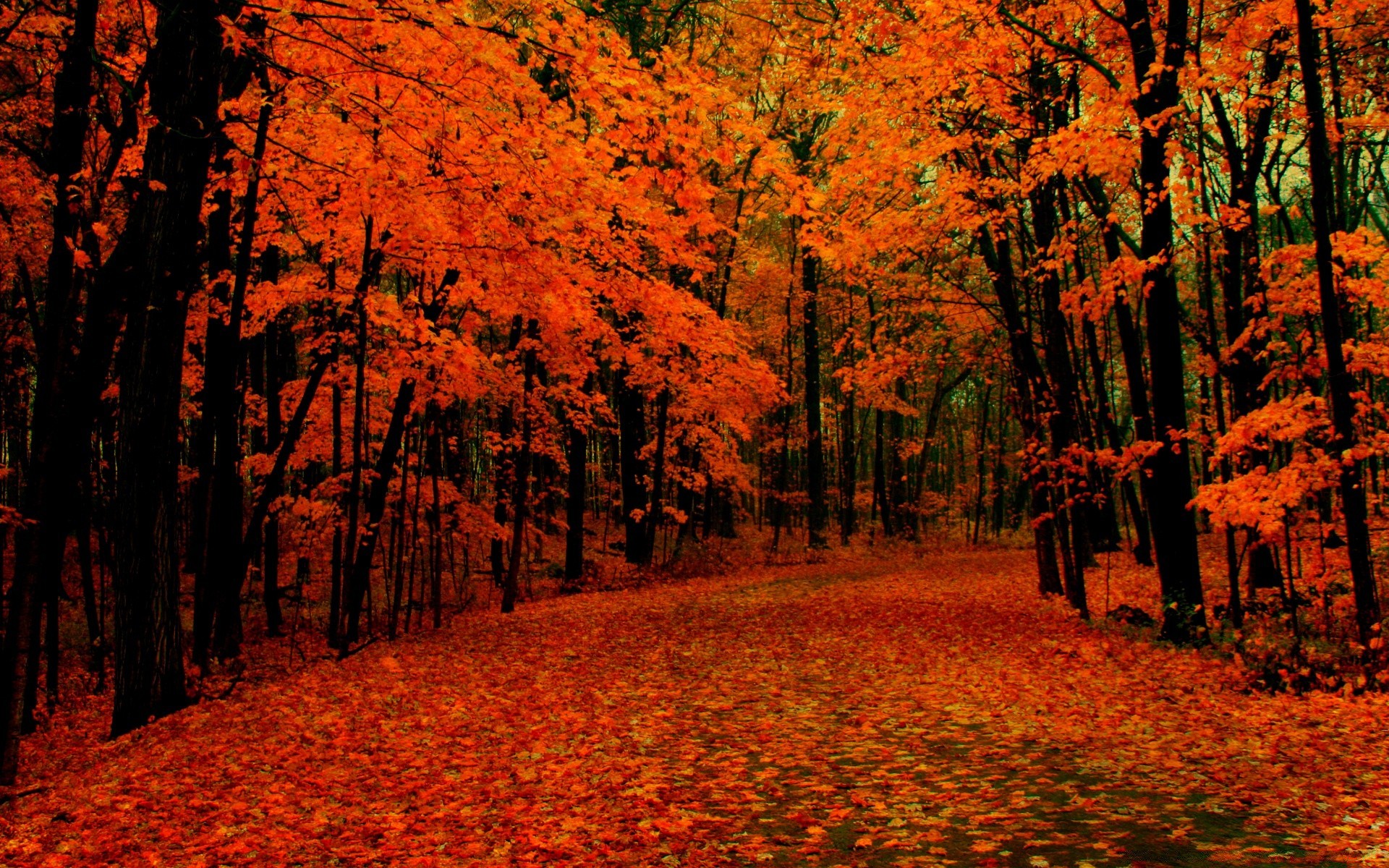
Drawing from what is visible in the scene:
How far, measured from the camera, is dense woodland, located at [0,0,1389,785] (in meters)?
7.02

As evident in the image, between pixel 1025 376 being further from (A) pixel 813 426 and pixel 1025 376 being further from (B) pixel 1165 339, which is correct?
(A) pixel 813 426

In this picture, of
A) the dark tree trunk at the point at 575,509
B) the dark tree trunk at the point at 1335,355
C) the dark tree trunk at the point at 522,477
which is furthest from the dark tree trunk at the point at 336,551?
the dark tree trunk at the point at 1335,355

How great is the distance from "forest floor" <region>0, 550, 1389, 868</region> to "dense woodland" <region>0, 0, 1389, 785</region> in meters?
1.40

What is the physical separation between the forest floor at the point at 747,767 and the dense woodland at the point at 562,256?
4.60 ft

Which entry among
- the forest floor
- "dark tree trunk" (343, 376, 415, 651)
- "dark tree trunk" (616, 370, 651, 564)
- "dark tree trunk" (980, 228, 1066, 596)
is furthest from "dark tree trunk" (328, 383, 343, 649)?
"dark tree trunk" (980, 228, 1066, 596)

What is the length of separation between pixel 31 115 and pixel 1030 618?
15448 millimetres

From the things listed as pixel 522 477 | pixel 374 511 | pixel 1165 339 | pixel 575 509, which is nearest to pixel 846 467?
pixel 575 509

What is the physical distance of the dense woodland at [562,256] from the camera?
7.02 meters

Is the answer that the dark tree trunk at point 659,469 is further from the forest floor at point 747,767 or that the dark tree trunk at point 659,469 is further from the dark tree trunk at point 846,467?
the forest floor at point 747,767

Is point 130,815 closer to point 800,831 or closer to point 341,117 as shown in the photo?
point 800,831

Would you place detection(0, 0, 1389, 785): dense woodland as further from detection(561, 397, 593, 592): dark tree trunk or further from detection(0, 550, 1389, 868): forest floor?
detection(0, 550, 1389, 868): forest floor

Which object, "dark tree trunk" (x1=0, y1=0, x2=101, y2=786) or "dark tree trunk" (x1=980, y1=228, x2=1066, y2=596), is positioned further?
"dark tree trunk" (x1=980, y1=228, x2=1066, y2=596)

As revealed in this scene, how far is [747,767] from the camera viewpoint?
5.83m

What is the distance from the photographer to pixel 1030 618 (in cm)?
1227
